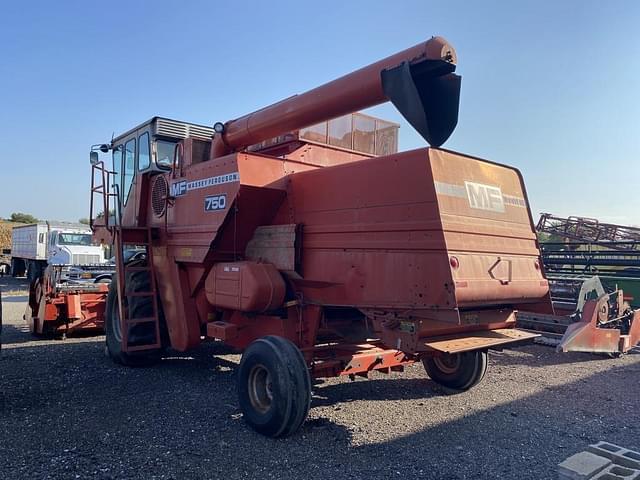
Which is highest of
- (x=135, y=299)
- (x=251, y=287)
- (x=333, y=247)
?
(x=333, y=247)

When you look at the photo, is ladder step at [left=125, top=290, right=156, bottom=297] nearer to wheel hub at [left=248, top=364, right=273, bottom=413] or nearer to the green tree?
wheel hub at [left=248, top=364, right=273, bottom=413]

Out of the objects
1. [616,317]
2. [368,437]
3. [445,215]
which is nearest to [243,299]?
[368,437]

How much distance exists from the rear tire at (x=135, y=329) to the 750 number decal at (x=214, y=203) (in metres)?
1.72

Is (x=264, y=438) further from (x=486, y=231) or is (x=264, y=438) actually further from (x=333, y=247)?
(x=486, y=231)

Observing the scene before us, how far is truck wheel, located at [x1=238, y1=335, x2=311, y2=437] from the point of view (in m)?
4.24

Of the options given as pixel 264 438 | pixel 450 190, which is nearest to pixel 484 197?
pixel 450 190

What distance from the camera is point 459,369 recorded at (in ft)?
19.3

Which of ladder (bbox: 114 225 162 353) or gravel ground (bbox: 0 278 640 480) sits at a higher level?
ladder (bbox: 114 225 162 353)

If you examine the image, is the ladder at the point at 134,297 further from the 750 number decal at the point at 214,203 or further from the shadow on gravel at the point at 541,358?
the shadow on gravel at the point at 541,358

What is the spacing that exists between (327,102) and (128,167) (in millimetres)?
4396

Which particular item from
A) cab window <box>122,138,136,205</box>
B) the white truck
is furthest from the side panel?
the white truck

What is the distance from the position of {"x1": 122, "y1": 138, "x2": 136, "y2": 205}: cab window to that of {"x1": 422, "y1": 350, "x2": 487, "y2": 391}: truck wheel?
498cm

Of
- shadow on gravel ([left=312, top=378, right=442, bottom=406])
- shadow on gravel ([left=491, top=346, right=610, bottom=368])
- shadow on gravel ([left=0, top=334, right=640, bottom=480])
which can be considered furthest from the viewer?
shadow on gravel ([left=491, top=346, right=610, bottom=368])

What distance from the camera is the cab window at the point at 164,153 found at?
7098 mm
